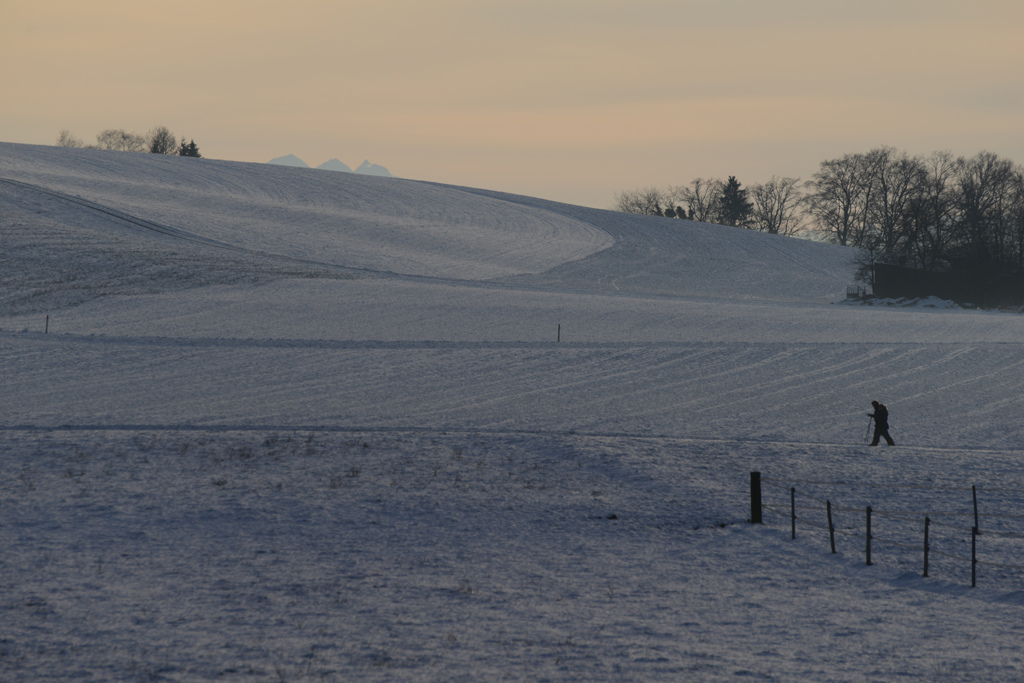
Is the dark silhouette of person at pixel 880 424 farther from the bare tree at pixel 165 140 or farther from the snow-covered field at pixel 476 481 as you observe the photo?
the bare tree at pixel 165 140

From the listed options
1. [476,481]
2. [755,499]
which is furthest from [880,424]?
[476,481]

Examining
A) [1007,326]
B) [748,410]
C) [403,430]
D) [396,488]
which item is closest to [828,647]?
[396,488]

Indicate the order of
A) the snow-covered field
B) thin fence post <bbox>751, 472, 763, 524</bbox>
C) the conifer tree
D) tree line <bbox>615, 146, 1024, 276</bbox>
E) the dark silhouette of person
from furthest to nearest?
the conifer tree
tree line <bbox>615, 146, 1024, 276</bbox>
the dark silhouette of person
thin fence post <bbox>751, 472, 763, 524</bbox>
the snow-covered field

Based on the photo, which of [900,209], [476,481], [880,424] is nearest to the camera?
[476,481]

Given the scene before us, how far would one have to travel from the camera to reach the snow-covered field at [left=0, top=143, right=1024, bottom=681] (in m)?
8.37

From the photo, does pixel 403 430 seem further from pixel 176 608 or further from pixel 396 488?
pixel 176 608

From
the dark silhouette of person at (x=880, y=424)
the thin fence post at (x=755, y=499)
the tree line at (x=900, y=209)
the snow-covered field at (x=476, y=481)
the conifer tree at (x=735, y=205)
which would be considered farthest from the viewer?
the conifer tree at (x=735, y=205)

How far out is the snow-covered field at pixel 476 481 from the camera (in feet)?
27.5

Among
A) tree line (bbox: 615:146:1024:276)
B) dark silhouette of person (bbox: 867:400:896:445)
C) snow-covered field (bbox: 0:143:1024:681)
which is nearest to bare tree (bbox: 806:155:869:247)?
tree line (bbox: 615:146:1024:276)

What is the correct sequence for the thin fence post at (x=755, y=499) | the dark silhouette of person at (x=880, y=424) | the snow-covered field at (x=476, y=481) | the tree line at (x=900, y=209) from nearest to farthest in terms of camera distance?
the snow-covered field at (x=476, y=481)
the thin fence post at (x=755, y=499)
the dark silhouette of person at (x=880, y=424)
the tree line at (x=900, y=209)

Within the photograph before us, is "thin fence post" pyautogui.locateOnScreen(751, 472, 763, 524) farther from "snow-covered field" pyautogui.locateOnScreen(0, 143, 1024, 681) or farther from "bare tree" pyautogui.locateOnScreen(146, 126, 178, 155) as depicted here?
"bare tree" pyautogui.locateOnScreen(146, 126, 178, 155)

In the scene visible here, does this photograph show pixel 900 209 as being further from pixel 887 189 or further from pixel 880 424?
pixel 880 424

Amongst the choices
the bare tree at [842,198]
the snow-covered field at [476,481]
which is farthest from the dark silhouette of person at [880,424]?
the bare tree at [842,198]

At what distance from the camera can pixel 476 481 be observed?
14.8 meters
